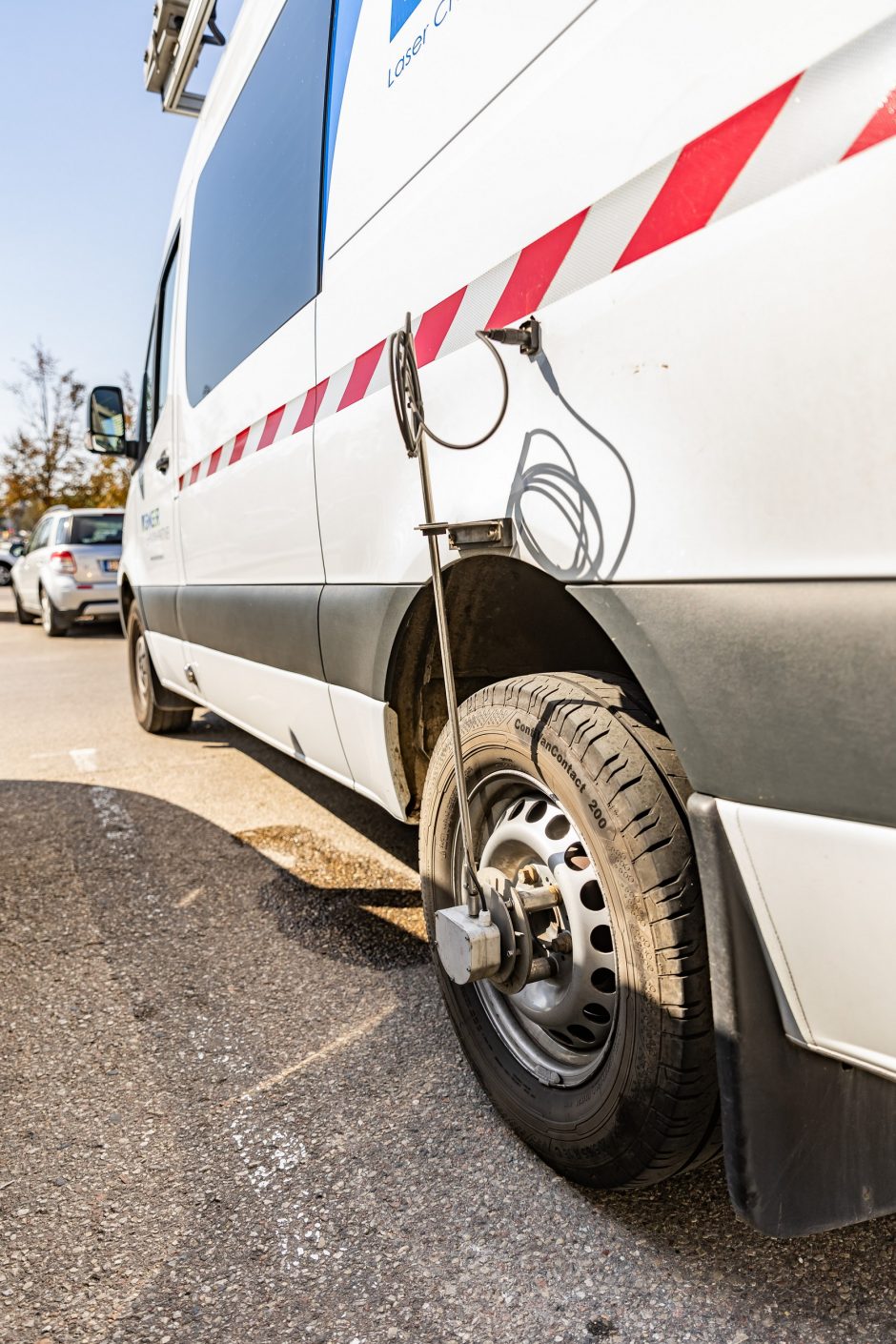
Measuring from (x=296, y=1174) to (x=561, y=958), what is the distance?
25.0 inches

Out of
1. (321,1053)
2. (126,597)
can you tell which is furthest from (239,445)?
(126,597)

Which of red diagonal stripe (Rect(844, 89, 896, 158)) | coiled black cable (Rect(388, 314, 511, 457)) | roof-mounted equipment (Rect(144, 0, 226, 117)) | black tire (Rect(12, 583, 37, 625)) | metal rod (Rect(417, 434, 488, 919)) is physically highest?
roof-mounted equipment (Rect(144, 0, 226, 117))

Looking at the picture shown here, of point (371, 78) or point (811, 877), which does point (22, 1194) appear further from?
point (371, 78)

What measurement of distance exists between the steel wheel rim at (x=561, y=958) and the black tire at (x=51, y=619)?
40.3ft

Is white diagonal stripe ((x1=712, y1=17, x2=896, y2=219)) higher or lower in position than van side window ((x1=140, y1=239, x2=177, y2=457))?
lower

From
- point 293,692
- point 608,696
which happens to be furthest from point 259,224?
point 608,696

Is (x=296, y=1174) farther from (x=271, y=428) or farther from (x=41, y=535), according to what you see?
(x=41, y=535)

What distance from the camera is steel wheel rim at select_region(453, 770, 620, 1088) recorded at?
5.57 feet

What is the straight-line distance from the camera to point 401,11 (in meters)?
2.03

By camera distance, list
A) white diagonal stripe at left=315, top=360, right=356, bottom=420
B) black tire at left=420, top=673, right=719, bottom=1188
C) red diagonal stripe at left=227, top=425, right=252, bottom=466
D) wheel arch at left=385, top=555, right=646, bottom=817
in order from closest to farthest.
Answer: black tire at left=420, top=673, right=719, bottom=1188, wheel arch at left=385, top=555, right=646, bottom=817, white diagonal stripe at left=315, top=360, right=356, bottom=420, red diagonal stripe at left=227, top=425, right=252, bottom=466

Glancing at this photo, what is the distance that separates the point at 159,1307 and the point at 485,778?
3.24 ft

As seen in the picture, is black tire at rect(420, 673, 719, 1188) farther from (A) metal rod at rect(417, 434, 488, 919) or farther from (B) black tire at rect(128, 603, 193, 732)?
(B) black tire at rect(128, 603, 193, 732)

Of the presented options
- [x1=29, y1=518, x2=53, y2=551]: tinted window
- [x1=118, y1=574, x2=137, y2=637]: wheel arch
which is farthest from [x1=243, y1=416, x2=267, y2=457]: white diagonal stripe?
[x1=29, y1=518, x2=53, y2=551]: tinted window

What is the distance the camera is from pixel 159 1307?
1.57 m
